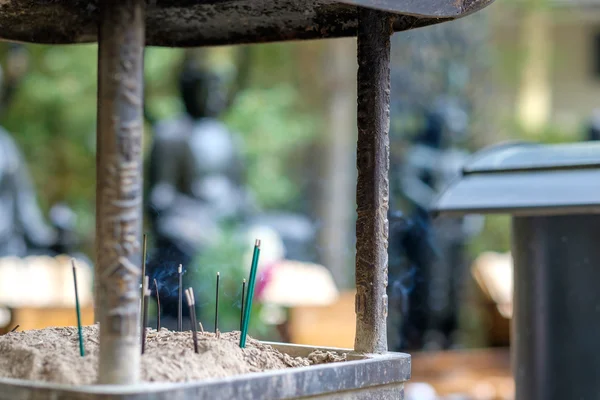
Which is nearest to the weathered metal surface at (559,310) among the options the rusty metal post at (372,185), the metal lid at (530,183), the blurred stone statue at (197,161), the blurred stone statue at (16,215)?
the metal lid at (530,183)

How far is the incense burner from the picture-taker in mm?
2172

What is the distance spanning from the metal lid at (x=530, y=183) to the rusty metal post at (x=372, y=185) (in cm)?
118

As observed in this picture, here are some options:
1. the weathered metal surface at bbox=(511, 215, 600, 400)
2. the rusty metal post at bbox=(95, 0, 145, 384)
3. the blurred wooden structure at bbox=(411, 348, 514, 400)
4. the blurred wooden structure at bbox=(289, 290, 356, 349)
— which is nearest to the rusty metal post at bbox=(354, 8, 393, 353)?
the rusty metal post at bbox=(95, 0, 145, 384)

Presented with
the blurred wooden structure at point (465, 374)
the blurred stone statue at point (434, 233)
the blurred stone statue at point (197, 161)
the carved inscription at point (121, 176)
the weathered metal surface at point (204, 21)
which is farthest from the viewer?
the blurred stone statue at point (434, 233)

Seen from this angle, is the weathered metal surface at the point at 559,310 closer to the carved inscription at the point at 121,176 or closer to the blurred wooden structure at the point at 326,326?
the carved inscription at the point at 121,176

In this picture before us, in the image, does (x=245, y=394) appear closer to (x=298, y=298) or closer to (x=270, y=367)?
(x=270, y=367)

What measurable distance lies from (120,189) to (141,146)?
0.38 ft

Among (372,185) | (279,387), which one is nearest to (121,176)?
(279,387)

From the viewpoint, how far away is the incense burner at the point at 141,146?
7.13ft

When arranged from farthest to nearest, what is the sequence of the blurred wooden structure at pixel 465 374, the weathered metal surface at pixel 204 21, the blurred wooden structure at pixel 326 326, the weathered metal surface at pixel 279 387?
the blurred wooden structure at pixel 326 326, the blurred wooden structure at pixel 465 374, the weathered metal surface at pixel 204 21, the weathered metal surface at pixel 279 387

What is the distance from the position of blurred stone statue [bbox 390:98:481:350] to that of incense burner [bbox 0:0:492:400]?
20.5 feet

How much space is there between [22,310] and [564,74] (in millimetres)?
14629

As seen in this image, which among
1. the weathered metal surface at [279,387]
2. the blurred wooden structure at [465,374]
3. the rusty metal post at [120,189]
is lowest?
the blurred wooden structure at [465,374]

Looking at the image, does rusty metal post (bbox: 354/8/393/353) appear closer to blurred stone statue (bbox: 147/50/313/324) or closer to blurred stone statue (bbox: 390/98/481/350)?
blurred stone statue (bbox: 147/50/313/324)
